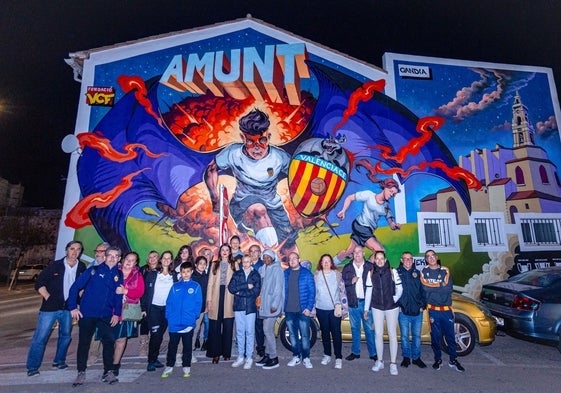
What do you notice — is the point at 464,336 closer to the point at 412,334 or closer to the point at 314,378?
the point at 412,334

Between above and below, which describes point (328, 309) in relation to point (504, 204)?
below

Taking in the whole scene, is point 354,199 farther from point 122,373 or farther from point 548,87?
point 548,87

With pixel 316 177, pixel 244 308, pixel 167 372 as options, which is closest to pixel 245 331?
pixel 244 308

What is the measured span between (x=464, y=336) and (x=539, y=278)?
9.82 feet

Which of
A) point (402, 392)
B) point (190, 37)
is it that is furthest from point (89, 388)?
point (190, 37)

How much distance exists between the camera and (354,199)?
10.2m

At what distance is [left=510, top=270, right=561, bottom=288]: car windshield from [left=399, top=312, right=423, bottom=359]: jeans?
11.4 ft

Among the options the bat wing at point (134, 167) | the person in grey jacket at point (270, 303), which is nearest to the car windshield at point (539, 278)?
the person in grey jacket at point (270, 303)

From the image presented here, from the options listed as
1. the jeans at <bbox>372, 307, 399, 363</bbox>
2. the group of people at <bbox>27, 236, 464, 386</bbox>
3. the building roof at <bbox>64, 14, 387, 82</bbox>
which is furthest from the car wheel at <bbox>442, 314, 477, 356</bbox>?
the building roof at <bbox>64, 14, 387, 82</bbox>

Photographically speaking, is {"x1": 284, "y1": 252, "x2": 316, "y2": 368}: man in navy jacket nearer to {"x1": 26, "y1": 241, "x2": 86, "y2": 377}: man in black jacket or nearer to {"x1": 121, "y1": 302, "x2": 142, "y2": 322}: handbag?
{"x1": 121, "y1": 302, "x2": 142, "y2": 322}: handbag

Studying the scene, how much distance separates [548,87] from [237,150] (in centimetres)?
1270

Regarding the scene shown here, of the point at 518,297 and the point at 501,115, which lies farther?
the point at 501,115

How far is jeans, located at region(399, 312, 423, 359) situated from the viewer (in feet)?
17.2

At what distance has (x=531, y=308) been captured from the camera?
6.03 meters
